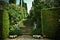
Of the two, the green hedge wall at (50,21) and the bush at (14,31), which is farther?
the bush at (14,31)

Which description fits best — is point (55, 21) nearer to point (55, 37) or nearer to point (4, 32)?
point (55, 37)

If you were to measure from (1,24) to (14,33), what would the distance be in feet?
7.36

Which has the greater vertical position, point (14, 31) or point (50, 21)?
point (50, 21)

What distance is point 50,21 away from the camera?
34.7ft

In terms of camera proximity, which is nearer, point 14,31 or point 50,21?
point 50,21

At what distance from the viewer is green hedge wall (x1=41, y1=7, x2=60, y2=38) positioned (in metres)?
10.2

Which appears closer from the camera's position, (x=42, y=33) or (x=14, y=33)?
(x=42, y=33)

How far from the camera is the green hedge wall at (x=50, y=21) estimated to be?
1016 centimetres

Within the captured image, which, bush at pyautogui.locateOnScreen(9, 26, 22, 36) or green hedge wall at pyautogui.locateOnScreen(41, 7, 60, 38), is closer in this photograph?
green hedge wall at pyautogui.locateOnScreen(41, 7, 60, 38)

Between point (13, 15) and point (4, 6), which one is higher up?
point (4, 6)

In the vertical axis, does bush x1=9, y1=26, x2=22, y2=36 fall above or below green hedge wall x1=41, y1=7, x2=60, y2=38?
below

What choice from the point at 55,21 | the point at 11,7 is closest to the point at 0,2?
the point at 11,7

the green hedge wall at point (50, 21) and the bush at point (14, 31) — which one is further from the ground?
the green hedge wall at point (50, 21)

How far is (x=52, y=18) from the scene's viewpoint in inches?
411
